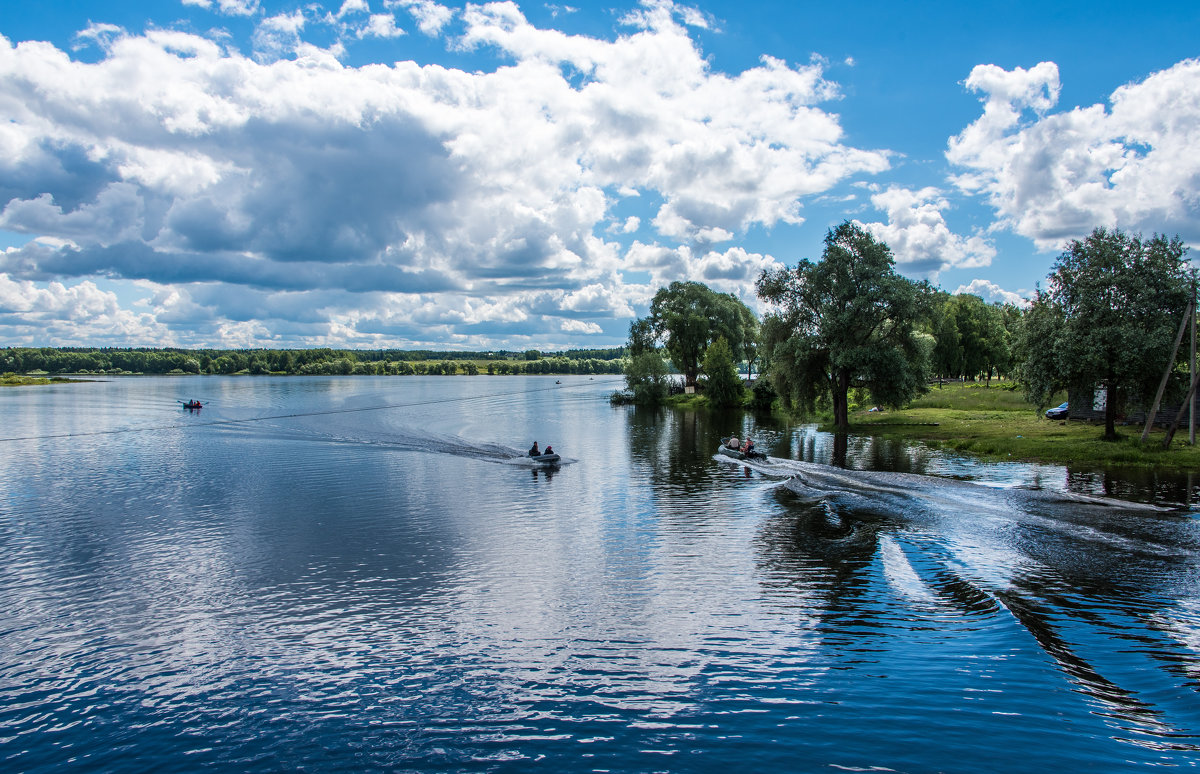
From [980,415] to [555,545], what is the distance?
182 ft

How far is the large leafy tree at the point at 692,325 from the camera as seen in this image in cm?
10900

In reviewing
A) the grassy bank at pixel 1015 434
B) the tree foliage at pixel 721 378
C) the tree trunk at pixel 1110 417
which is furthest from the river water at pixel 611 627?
the tree foliage at pixel 721 378

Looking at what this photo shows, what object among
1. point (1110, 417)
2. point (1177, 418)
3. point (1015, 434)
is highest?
point (1177, 418)

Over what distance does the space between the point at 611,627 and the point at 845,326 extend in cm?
4523

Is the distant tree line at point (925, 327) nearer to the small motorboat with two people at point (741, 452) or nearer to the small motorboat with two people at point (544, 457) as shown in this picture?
the small motorboat with two people at point (741, 452)

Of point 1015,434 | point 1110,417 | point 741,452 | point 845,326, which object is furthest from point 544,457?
point 1110,417

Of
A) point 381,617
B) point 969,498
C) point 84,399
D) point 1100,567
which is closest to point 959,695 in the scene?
point 1100,567

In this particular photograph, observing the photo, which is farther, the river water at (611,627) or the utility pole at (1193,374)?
the utility pole at (1193,374)

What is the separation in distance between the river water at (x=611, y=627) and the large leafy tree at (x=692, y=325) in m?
74.3

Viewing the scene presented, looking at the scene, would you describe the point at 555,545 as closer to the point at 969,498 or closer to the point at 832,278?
the point at 969,498

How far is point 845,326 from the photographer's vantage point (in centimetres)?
5525

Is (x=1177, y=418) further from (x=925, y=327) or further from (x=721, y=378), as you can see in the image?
(x=721, y=378)

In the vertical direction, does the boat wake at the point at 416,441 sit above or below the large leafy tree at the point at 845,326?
below

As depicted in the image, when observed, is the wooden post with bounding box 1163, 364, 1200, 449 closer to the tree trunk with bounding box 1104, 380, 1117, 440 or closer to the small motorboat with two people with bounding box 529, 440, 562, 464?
the tree trunk with bounding box 1104, 380, 1117, 440
